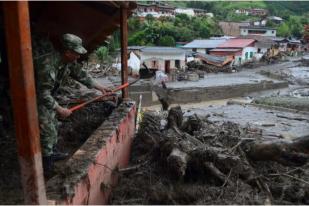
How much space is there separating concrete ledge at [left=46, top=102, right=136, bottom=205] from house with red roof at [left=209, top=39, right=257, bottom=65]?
145 ft

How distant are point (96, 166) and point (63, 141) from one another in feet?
5.78

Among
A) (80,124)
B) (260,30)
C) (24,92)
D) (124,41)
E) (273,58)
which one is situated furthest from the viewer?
(260,30)

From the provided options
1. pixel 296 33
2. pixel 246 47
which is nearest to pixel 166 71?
pixel 246 47

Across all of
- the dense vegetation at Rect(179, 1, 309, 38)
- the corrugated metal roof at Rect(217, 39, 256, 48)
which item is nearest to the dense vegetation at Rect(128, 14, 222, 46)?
the corrugated metal roof at Rect(217, 39, 256, 48)

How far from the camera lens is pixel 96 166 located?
14.3 feet

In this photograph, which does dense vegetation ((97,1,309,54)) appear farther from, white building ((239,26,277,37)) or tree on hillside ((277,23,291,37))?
white building ((239,26,277,37))

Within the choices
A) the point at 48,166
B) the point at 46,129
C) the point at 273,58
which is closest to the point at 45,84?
the point at 46,129

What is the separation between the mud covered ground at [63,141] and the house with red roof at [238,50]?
1726 inches

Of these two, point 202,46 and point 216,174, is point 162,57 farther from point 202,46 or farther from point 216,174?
point 216,174

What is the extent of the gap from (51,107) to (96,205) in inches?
46.9

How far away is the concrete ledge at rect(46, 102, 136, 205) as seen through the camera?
357 centimetres

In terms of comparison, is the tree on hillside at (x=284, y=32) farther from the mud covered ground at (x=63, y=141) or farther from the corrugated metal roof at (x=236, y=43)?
the mud covered ground at (x=63, y=141)

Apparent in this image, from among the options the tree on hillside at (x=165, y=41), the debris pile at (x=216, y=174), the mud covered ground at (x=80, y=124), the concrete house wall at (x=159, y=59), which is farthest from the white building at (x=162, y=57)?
the debris pile at (x=216, y=174)

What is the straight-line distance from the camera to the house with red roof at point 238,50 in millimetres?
Result: 49469
